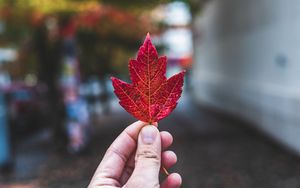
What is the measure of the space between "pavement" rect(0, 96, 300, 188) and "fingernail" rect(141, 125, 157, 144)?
7.14 meters

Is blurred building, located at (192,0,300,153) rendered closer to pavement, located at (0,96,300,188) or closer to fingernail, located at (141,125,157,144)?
pavement, located at (0,96,300,188)

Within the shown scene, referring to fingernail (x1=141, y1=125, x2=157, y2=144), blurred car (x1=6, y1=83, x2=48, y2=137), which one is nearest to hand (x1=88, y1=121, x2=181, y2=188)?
fingernail (x1=141, y1=125, x2=157, y2=144)

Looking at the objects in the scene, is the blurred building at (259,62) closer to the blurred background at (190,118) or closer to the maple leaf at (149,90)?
the blurred background at (190,118)

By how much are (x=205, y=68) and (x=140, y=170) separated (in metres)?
25.5

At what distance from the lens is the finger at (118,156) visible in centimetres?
178

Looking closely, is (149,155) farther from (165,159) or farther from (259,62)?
(259,62)

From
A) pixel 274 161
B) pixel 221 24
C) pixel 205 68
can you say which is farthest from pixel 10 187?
pixel 205 68

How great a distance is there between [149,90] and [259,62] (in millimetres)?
13049

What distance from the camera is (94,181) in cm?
178

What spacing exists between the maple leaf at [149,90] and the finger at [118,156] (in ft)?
0.17

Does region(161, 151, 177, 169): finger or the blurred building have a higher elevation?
region(161, 151, 177, 169): finger

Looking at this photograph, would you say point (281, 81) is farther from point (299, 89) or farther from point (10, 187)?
point (10, 187)

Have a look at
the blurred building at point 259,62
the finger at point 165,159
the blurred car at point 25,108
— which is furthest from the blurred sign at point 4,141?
the finger at point 165,159

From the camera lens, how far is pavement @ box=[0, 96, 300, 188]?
928 cm
